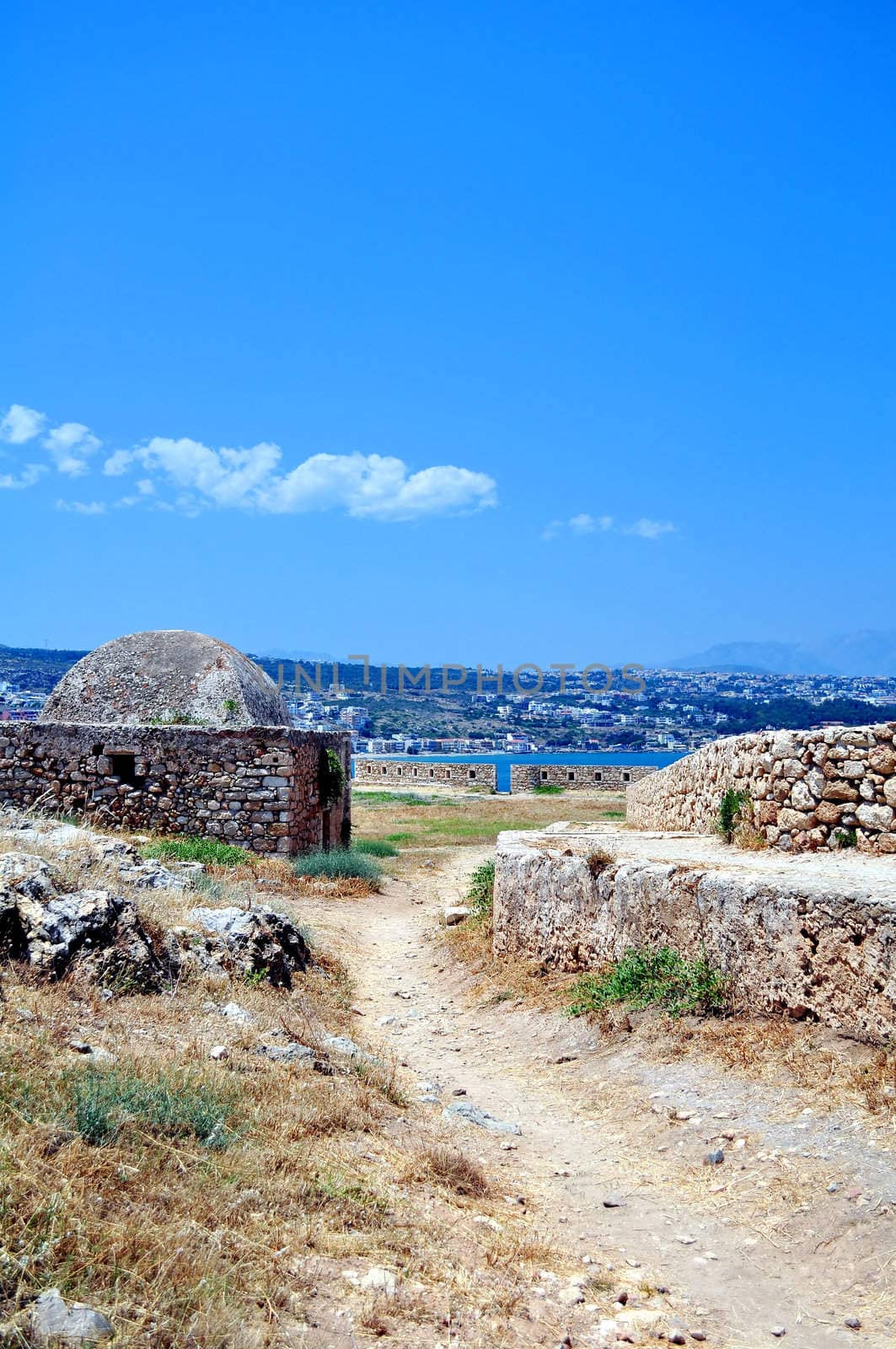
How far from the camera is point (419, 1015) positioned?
7.23 m

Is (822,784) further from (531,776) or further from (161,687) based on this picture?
(531,776)

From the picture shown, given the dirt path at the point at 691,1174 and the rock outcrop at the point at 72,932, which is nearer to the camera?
the dirt path at the point at 691,1174

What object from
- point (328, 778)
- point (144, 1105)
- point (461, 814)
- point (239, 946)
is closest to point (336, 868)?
point (328, 778)

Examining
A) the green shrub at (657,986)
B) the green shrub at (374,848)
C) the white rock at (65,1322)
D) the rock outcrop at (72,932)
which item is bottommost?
the green shrub at (374,848)

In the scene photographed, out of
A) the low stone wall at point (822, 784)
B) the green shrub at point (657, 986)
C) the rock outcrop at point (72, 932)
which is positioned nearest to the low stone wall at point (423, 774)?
the low stone wall at point (822, 784)

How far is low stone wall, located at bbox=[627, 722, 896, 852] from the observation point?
→ 670cm

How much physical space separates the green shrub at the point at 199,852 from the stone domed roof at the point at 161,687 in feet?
7.92

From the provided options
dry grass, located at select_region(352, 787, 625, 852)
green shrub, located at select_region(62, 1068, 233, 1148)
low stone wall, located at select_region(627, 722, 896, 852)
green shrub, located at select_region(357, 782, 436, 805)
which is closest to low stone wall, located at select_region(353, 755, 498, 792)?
green shrub, located at select_region(357, 782, 436, 805)

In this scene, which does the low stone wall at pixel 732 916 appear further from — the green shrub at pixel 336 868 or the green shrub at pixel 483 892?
the green shrub at pixel 336 868

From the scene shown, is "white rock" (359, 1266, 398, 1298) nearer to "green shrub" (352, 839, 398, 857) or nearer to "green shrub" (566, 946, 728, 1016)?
"green shrub" (566, 946, 728, 1016)

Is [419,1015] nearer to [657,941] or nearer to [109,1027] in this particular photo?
[657,941]

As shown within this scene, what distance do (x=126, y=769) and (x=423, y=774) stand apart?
98.6 feet

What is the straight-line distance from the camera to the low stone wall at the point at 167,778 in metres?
13.2

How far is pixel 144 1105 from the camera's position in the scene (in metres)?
3.34
